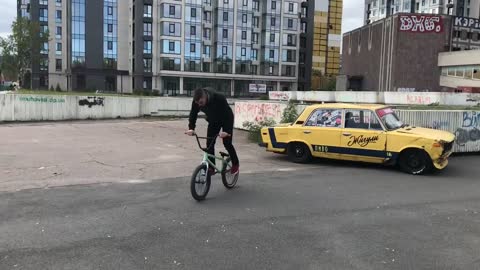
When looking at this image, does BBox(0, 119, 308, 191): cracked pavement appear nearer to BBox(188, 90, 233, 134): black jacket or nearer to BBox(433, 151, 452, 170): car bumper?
BBox(188, 90, 233, 134): black jacket

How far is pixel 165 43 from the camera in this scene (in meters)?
80.1

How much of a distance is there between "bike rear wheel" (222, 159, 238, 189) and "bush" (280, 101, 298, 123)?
742 cm

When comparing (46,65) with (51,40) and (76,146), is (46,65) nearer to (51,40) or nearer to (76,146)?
(51,40)

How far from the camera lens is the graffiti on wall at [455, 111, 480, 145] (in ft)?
42.6

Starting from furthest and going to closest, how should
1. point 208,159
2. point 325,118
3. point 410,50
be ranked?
point 410,50 < point 325,118 < point 208,159

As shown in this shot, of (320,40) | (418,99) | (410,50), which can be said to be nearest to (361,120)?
(418,99)

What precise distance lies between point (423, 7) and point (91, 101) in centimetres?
11556

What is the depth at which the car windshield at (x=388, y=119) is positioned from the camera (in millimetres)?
10242

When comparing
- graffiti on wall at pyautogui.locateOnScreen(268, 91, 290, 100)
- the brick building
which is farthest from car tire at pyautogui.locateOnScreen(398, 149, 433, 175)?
the brick building

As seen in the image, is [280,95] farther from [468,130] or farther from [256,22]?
[256,22]

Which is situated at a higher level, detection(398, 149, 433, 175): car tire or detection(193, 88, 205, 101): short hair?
detection(193, 88, 205, 101): short hair

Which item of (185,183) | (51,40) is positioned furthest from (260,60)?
(185,183)

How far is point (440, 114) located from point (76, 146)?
33.3ft

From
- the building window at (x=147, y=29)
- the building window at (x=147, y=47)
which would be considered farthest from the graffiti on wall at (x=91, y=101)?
the building window at (x=147, y=29)
